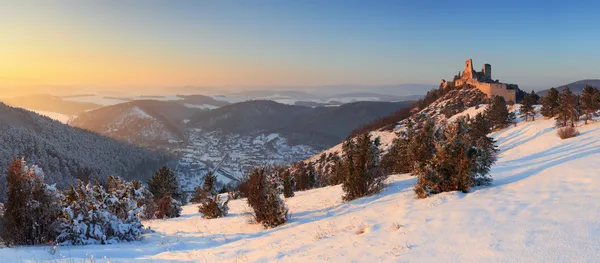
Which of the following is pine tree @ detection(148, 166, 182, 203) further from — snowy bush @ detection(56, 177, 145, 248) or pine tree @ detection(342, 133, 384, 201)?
pine tree @ detection(342, 133, 384, 201)

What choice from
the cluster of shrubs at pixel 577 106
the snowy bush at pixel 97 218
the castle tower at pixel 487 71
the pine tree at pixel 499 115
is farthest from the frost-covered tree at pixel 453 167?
the castle tower at pixel 487 71

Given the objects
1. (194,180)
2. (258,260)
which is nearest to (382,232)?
(258,260)

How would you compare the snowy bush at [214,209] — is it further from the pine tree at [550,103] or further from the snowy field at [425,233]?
the pine tree at [550,103]

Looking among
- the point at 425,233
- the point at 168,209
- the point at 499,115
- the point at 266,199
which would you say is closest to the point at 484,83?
the point at 499,115

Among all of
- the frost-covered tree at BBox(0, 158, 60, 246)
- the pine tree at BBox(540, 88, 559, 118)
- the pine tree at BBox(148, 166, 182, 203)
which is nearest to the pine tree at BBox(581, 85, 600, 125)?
the pine tree at BBox(540, 88, 559, 118)

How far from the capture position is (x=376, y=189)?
1347 cm

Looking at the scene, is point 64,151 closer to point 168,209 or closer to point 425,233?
point 168,209

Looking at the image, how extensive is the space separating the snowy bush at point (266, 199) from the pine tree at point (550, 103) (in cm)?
3298

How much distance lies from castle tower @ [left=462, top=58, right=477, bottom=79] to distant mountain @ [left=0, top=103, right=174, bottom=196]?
12172cm

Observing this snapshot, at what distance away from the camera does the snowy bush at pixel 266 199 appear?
36.7ft

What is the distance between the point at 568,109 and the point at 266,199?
2710 centimetres

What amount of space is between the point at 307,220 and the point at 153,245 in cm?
478

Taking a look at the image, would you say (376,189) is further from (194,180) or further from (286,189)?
(194,180)

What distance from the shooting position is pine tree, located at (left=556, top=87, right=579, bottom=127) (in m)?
25.7
